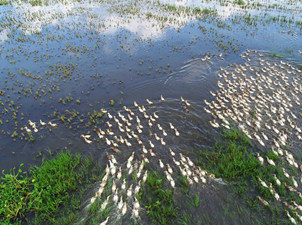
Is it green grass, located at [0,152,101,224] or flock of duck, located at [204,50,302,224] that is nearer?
green grass, located at [0,152,101,224]

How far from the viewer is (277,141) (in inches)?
356

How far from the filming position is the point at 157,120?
10805mm

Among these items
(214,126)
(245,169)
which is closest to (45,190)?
(245,169)

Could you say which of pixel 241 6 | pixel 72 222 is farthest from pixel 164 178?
pixel 241 6

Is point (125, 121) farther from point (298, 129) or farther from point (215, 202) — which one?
point (298, 129)

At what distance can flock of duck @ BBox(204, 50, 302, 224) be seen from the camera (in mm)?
8062

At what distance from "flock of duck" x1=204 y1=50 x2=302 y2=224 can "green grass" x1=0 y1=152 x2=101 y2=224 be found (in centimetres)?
663

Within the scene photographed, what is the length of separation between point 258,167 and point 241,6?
30.5m

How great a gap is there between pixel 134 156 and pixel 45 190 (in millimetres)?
3631

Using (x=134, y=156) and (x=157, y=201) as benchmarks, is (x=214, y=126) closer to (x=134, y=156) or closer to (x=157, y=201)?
(x=134, y=156)

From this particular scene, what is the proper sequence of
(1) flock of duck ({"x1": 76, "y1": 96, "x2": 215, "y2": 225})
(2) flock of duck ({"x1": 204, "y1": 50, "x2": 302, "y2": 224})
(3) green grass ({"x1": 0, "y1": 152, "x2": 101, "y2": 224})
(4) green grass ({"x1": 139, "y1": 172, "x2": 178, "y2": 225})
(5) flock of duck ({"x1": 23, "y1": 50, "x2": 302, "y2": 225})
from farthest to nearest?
(2) flock of duck ({"x1": 204, "y1": 50, "x2": 302, "y2": 224}) < (5) flock of duck ({"x1": 23, "y1": 50, "x2": 302, "y2": 225}) < (1) flock of duck ({"x1": 76, "y1": 96, "x2": 215, "y2": 225}) < (3) green grass ({"x1": 0, "y1": 152, "x2": 101, "y2": 224}) < (4) green grass ({"x1": 139, "y1": 172, "x2": 178, "y2": 225})

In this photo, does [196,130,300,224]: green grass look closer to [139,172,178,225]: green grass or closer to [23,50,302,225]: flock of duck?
[23,50,302,225]: flock of duck

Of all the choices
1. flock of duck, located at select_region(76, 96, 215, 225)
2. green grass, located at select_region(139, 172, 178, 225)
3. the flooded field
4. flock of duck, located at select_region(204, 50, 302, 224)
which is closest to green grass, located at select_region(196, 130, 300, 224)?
the flooded field

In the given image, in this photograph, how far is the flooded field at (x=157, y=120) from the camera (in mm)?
6766
